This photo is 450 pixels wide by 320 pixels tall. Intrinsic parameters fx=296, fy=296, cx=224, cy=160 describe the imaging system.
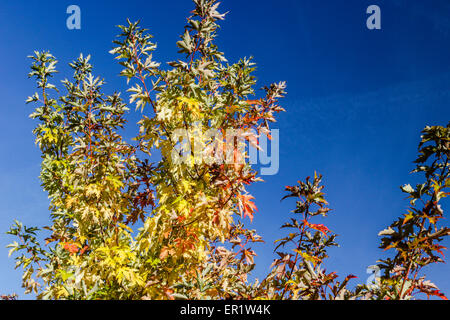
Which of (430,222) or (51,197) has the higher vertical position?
(51,197)

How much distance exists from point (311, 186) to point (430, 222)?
1169 mm

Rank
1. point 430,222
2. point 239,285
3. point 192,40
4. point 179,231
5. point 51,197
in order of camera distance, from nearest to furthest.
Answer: point 430,222
point 239,285
point 179,231
point 192,40
point 51,197

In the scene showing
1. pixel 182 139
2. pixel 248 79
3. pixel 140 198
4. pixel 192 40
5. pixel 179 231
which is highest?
pixel 192 40

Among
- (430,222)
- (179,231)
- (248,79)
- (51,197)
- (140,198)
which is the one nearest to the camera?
(430,222)

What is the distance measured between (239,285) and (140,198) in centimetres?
266

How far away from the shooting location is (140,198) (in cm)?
524

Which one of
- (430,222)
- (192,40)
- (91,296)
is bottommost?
(91,296)

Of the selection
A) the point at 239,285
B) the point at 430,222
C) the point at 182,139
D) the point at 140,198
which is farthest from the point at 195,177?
the point at 430,222

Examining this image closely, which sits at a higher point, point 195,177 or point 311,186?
point 195,177
